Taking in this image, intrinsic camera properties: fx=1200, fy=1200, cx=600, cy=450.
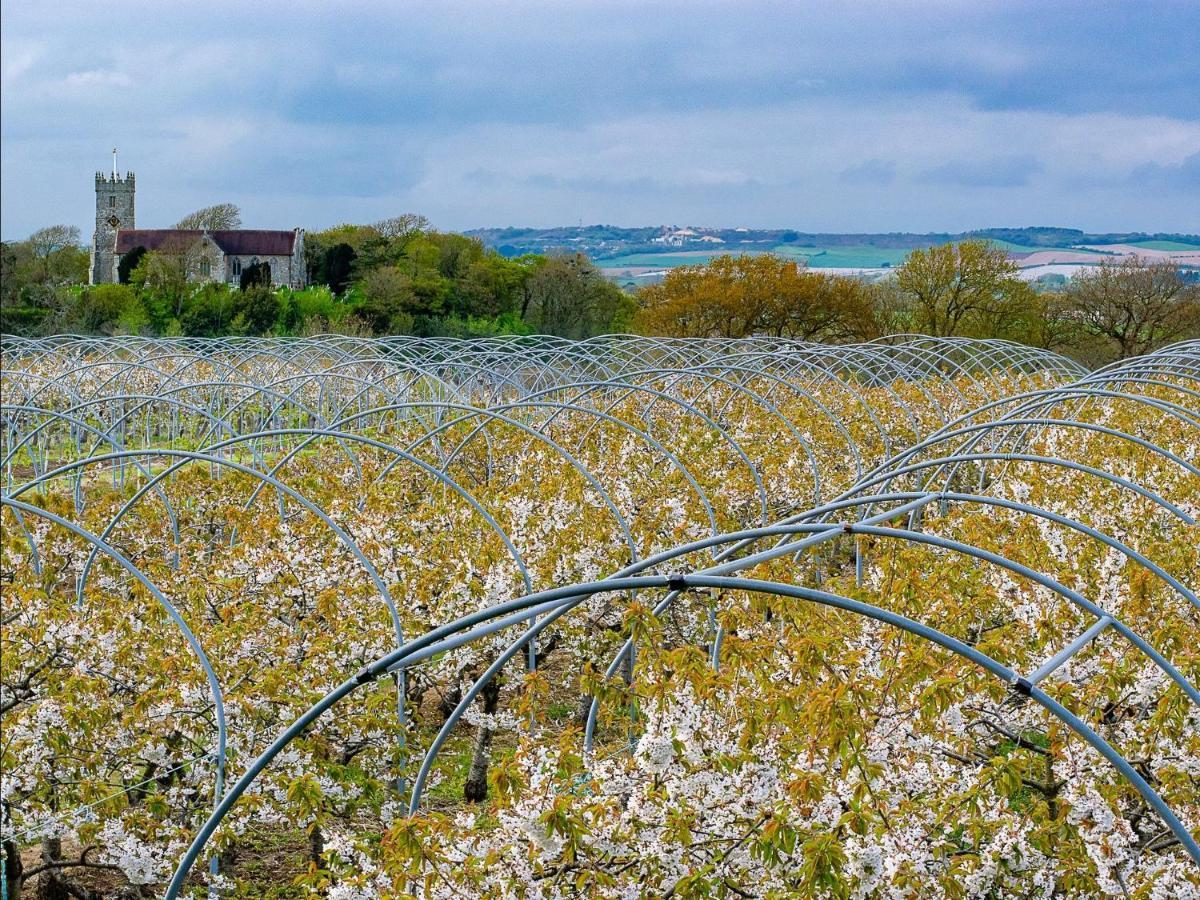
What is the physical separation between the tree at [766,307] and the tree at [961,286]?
2085mm

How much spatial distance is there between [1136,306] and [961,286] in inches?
221

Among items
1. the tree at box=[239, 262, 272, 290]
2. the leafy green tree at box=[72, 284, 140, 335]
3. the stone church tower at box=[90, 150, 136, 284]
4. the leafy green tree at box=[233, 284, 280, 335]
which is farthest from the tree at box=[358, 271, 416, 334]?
the stone church tower at box=[90, 150, 136, 284]

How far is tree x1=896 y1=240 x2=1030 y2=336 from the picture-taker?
37906 millimetres

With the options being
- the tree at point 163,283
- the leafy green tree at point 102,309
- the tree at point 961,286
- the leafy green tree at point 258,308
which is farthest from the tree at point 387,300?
the tree at point 961,286

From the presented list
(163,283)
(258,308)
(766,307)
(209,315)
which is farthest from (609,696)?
(163,283)

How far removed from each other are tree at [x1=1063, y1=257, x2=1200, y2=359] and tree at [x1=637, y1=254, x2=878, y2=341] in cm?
632

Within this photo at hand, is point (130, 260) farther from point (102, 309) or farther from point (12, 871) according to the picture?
point (12, 871)

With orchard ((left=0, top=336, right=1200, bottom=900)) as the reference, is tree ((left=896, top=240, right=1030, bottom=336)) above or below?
above

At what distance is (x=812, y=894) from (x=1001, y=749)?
201 inches

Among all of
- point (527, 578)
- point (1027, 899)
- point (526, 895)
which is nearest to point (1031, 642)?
point (1027, 899)

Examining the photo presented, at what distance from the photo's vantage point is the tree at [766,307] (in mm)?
37156

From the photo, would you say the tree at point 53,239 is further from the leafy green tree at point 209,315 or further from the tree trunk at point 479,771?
the tree trunk at point 479,771

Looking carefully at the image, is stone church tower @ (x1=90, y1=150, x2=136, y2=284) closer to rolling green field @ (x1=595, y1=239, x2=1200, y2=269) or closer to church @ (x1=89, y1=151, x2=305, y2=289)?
church @ (x1=89, y1=151, x2=305, y2=289)

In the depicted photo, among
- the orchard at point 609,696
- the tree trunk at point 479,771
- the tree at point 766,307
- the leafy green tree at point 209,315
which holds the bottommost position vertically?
the tree trunk at point 479,771
